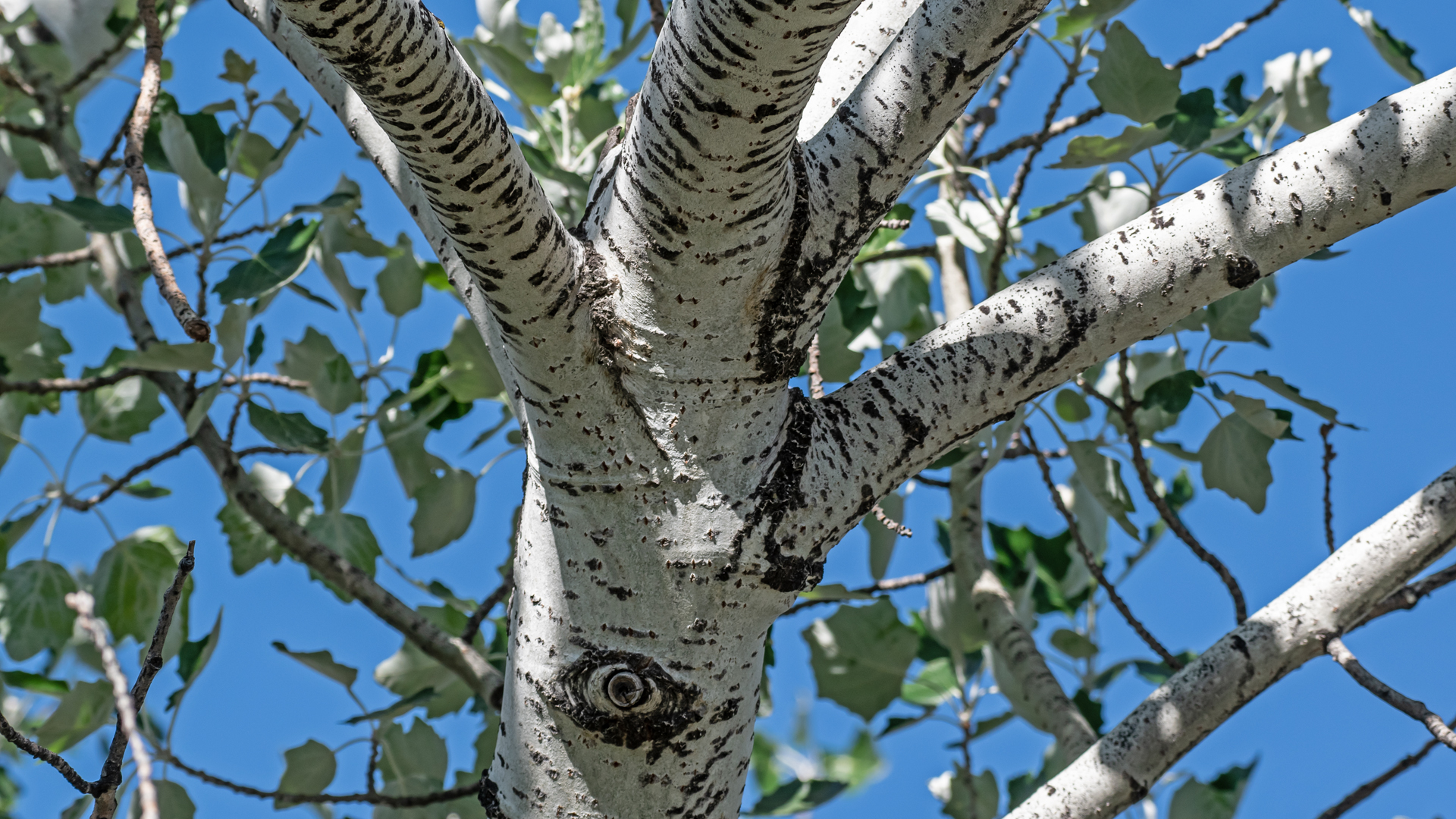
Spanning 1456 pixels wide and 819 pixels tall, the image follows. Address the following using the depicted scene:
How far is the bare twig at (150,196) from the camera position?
0.49 metres

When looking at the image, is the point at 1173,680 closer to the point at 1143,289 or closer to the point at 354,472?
the point at 1143,289

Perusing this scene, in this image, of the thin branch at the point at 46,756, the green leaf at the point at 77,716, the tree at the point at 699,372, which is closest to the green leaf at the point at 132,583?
the tree at the point at 699,372

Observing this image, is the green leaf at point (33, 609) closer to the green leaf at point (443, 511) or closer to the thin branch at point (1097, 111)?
the green leaf at point (443, 511)

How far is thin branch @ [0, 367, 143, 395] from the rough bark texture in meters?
0.78

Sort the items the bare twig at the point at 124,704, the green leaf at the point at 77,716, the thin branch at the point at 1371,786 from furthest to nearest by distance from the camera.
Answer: the green leaf at the point at 77,716
the thin branch at the point at 1371,786
the bare twig at the point at 124,704

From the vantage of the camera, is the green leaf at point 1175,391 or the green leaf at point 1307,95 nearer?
the green leaf at point 1175,391

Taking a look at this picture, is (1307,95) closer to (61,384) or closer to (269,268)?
(269,268)

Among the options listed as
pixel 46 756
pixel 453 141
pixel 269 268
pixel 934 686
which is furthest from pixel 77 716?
pixel 934 686

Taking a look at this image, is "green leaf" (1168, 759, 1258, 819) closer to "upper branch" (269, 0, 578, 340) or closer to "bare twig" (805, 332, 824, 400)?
"bare twig" (805, 332, 824, 400)

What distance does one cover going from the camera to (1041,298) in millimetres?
682

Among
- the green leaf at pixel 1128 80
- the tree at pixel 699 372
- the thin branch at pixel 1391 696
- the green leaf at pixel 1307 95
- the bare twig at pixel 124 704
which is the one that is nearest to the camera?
the bare twig at pixel 124 704

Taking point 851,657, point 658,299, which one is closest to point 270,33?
point 658,299

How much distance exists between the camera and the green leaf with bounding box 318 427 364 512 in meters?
1.30

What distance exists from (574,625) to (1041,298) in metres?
0.37
